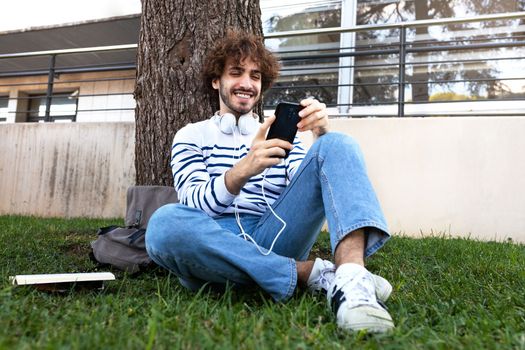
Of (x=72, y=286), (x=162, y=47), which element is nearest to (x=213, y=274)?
(x=72, y=286)

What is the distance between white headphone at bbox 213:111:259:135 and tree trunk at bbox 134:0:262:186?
1.85ft

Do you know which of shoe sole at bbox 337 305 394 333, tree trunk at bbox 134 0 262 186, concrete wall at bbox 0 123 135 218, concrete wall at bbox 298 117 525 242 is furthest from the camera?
concrete wall at bbox 0 123 135 218

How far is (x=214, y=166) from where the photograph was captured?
1.95 metres

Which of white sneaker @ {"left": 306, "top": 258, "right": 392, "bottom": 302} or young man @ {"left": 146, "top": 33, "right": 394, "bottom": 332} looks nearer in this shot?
young man @ {"left": 146, "top": 33, "right": 394, "bottom": 332}

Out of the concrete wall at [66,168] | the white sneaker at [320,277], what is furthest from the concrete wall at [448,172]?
the white sneaker at [320,277]

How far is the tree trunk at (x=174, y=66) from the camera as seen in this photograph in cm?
263

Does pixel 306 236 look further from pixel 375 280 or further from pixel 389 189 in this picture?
pixel 389 189

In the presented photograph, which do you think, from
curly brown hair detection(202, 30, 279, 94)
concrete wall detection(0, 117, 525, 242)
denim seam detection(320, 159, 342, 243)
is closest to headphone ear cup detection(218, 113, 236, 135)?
curly brown hair detection(202, 30, 279, 94)

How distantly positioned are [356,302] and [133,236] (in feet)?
4.29

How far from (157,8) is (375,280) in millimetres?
2025

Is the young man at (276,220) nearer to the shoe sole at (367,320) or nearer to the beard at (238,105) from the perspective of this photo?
the shoe sole at (367,320)

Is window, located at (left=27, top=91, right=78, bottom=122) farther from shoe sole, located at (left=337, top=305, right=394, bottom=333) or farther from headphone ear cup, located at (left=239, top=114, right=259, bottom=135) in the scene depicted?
shoe sole, located at (left=337, top=305, right=394, bottom=333)

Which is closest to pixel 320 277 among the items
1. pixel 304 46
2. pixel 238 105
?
pixel 238 105

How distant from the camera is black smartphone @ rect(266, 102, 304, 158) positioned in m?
1.61
